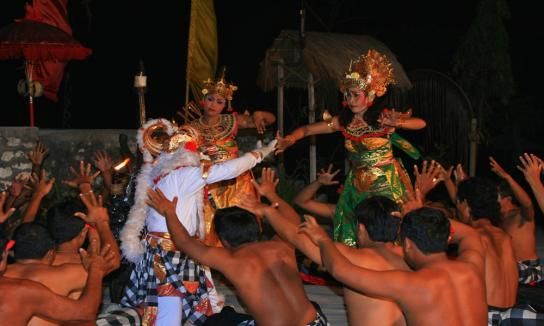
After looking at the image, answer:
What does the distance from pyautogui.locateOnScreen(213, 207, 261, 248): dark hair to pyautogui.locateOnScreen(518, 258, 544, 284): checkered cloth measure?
2.62m

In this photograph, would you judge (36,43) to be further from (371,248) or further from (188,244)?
(371,248)

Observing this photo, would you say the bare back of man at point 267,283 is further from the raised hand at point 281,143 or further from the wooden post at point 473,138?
the wooden post at point 473,138

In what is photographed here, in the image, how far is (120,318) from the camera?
4965 mm

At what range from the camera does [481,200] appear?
5.16m

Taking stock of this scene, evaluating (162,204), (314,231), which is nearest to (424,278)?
(314,231)

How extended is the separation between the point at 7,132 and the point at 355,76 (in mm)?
3859

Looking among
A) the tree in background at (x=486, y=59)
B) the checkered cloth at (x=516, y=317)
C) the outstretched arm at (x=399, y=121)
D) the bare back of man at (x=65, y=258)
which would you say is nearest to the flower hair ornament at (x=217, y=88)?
the outstretched arm at (x=399, y=121)

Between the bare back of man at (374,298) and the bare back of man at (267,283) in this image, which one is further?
the bare back of man at (267,283)

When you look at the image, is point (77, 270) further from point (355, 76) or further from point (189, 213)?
point (355, 76)

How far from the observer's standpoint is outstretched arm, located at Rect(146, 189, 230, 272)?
418 centimetres

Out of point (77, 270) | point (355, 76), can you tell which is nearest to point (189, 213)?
point (77, 270)

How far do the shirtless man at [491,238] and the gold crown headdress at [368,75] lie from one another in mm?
1779

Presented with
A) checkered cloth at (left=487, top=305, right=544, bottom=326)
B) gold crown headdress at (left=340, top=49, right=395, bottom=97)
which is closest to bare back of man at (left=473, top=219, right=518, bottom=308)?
checkered cloth at (left=487, top=305, right=544, bottom=326)

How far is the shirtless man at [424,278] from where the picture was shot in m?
3.56
